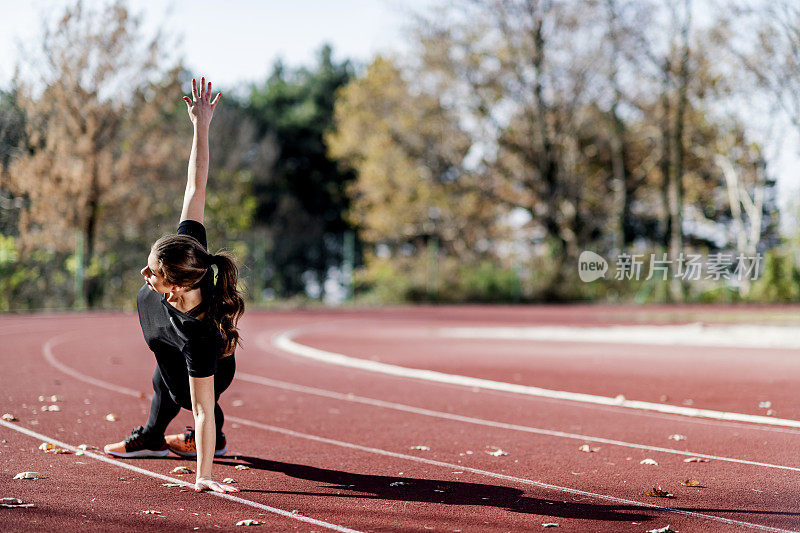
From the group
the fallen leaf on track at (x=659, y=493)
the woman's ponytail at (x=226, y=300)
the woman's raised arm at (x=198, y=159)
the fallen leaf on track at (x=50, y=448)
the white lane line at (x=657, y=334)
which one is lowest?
the white lane line at (x=657, y=334)

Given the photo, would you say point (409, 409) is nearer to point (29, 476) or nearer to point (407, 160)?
point (29, 476)

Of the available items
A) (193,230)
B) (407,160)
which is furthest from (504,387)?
(407,160)

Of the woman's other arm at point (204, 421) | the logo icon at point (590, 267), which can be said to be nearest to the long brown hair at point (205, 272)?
the woman's other arm at point (204, 421)

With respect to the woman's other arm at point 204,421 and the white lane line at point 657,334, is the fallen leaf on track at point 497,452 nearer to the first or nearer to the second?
the woman's other arm at point 204,421

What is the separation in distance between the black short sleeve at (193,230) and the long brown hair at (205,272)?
0.18 m

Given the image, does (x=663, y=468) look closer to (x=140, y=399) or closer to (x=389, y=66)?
(x=140, y=399)

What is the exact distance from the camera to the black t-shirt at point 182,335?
14.5 feet

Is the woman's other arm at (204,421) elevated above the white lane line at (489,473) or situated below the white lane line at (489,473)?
above

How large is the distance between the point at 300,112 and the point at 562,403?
39.1m

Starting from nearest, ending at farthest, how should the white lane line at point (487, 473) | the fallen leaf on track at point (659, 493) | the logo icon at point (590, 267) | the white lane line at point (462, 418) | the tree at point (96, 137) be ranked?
the white lane line at point (487, 473) → the fallen leaf on track at point (659, 493) → the white lane line at point (462, 418) → the tree at point (96, 137) → the logo icon at point (590, 267)

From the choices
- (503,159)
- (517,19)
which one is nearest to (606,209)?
(503,159)

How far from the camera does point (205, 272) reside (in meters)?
4.44

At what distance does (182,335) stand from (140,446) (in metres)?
1.41

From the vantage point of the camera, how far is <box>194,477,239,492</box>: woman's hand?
4.48m
